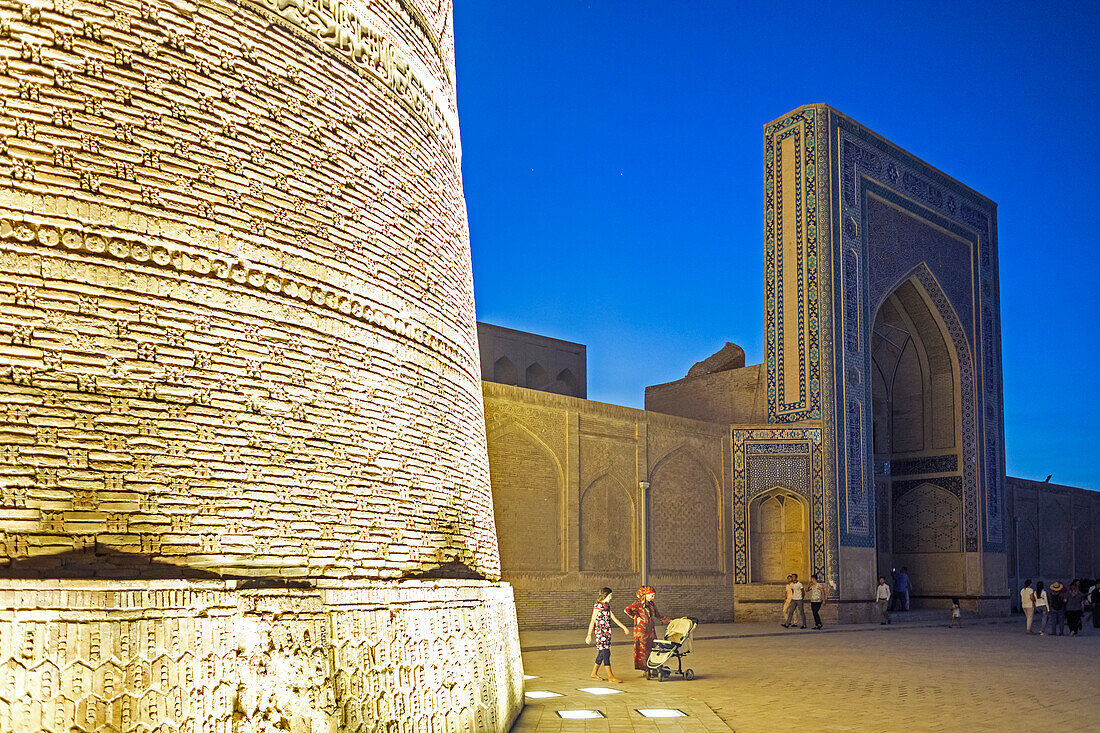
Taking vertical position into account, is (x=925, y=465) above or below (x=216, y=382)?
below

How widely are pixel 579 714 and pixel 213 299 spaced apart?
3647 mm

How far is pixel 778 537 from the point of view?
16.3 m

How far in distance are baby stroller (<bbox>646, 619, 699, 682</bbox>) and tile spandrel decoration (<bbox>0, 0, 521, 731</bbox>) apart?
3.65 metres

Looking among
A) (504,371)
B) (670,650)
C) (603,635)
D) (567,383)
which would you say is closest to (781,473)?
(504,371)

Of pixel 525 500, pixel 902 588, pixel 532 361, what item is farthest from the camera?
pixel 532 361

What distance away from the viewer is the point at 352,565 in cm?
376

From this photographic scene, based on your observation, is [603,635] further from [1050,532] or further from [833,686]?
[1050,532]

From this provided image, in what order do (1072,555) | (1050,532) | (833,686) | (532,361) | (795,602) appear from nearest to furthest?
(833,686)
(795,602)
(532,361)
(1050,532)
(1072,555)

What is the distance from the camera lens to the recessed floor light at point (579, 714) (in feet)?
19.1

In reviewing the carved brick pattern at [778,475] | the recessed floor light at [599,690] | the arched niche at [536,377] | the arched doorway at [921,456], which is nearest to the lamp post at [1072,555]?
the arched doorway at [921,456]

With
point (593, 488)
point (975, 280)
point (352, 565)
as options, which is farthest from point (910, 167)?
point (352, 565)

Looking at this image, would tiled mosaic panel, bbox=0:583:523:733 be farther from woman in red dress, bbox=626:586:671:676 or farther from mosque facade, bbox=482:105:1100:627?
mosque facade, bbox=482:105:1100:627

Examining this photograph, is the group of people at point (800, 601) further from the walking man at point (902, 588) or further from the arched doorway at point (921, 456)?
the arched doorway at point (921, 456)

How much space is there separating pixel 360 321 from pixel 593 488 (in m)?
10.5
